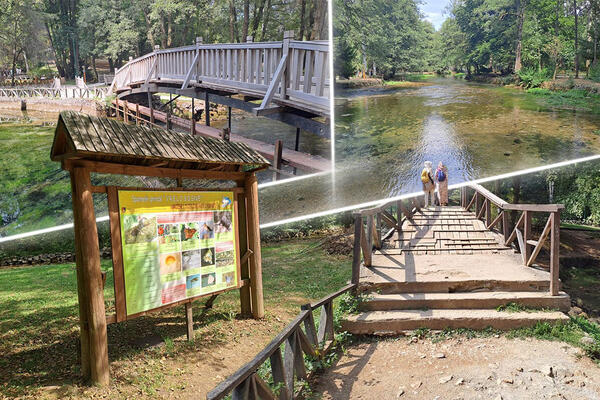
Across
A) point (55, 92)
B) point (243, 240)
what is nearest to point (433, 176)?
point (243, 240)

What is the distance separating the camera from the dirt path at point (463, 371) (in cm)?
362

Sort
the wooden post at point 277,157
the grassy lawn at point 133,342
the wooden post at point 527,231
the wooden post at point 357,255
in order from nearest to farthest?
the grassy lawn at point 133,342 < the wooden post at point 277,157 < the wooden post at point 357,255 < the wooden post at point 527,231

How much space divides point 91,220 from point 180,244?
89cm

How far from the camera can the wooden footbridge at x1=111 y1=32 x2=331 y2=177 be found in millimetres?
4391

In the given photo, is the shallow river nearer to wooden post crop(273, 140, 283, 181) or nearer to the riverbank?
the riverbank

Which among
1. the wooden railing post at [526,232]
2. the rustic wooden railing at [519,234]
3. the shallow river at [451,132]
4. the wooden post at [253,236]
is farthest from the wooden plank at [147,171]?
the wooden railing post at [526,232]

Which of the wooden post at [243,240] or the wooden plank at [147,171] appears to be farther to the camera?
the wooden post at [243,240]

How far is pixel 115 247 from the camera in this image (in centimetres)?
395

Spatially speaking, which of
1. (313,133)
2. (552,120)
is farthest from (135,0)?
(552,120)

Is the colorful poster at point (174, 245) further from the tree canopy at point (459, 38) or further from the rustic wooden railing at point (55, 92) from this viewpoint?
the tree canopy at point (459, 38)

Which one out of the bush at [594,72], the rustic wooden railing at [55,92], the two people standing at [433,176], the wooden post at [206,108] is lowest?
the two people standing at [433,176]

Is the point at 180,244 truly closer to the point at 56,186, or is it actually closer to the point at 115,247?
the point at 115,247

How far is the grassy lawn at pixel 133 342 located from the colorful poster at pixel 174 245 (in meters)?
0.51

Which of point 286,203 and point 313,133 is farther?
point 286,203
